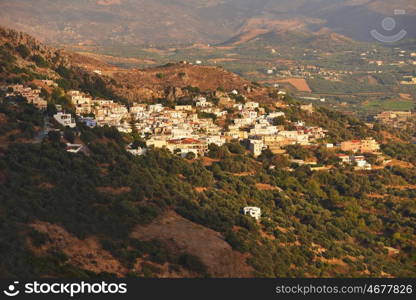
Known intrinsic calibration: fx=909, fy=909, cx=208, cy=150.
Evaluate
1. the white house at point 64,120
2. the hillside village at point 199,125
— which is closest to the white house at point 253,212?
the hillside village at point 199,125

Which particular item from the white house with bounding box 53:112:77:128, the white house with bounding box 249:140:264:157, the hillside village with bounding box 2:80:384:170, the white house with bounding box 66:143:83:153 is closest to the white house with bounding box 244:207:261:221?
the white house with bounding box 66:143:83:153

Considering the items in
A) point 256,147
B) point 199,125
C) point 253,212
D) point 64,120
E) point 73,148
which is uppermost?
point 64,120

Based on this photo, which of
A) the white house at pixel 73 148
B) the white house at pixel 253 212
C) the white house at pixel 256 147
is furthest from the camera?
the white house at pixel 256 147

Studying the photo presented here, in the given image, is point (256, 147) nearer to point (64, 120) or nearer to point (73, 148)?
point (64, 120)

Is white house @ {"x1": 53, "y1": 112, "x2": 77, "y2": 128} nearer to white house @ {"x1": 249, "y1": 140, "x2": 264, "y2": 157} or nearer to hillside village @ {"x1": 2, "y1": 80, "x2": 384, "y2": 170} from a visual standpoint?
Answer: hillside village @ {"x1": 2, "y1": 80, "x2": 384, "y2": 170}

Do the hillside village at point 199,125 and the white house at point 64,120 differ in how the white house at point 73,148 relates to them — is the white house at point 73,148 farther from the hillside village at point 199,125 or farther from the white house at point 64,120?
the hillside village at point 199,125

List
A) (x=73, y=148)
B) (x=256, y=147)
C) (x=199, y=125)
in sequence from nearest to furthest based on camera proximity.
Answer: (x=73, y=148) → (x=256, y=147) → (x=199, y=125)

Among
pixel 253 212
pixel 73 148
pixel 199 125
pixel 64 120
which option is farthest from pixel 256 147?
pixel 73 148

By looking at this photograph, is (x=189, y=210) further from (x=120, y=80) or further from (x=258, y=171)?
(x=120, y=80)
